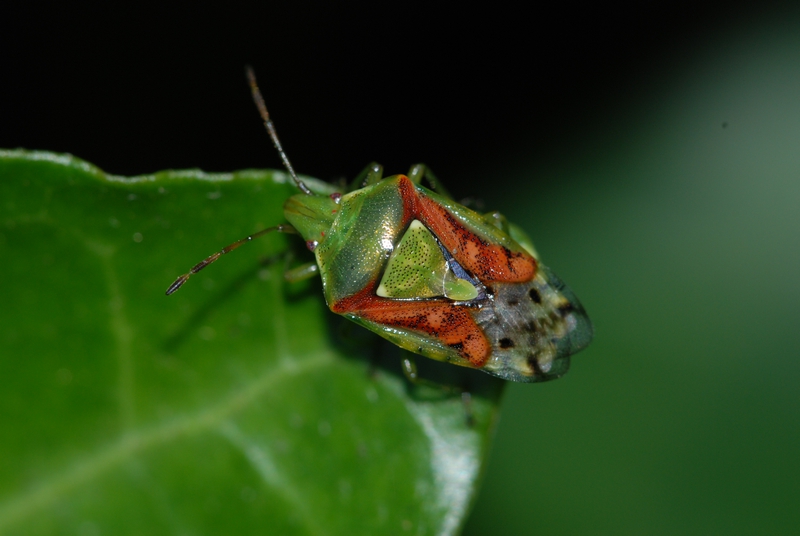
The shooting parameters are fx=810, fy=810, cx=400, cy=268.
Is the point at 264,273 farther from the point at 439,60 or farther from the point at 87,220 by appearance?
the point at 439,60

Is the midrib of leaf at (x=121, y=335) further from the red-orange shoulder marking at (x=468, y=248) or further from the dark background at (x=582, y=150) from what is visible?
the dark background at (x=582, y=150)

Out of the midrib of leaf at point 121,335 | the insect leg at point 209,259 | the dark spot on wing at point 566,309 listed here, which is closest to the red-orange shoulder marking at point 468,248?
the dark spot on wing at point 566,309

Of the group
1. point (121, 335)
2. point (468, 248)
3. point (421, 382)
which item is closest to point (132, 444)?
point (121, 335)

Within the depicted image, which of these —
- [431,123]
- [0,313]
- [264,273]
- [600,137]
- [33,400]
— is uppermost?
[600,137]

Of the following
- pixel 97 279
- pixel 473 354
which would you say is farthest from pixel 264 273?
pixel 473 354

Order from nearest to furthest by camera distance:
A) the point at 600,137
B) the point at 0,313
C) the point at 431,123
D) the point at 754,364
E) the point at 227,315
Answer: the point at 0,313 < the point at 227,315 < the point at 754,364 < the point at 600,137 < the point at 431,123

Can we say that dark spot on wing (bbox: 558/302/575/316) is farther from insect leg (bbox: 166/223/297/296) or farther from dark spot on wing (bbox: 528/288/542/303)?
insect leg (bbox: 166/223/297/296)
